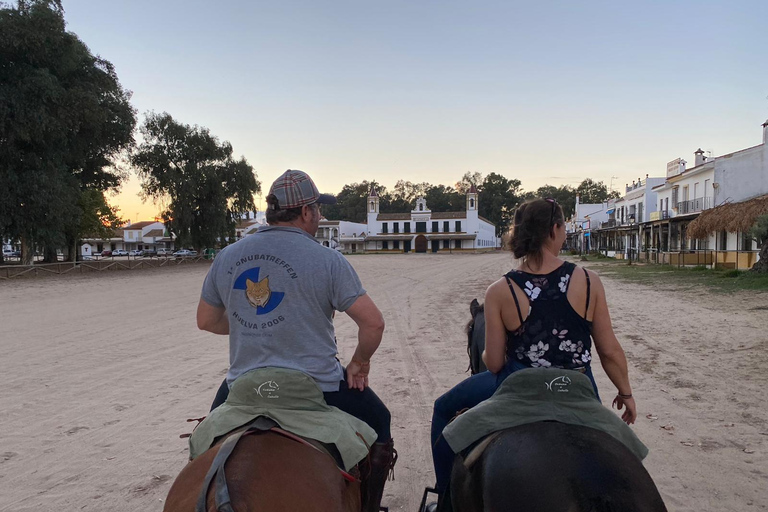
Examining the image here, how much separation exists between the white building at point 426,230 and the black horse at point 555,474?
3243 inches

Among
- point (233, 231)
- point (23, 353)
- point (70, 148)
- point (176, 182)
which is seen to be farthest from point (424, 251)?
point (23, 353)

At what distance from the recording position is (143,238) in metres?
102

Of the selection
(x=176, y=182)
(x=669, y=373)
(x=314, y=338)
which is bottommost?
(x=669, y=373)

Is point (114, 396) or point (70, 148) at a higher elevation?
point (70, 148)

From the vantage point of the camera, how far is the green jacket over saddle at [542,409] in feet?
6.51

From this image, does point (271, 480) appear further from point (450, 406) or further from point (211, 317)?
point (450, 406)

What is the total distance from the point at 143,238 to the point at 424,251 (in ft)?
188

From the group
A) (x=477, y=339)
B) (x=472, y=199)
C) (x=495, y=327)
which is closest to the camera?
(x=495, y=327)

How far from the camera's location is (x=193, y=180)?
40.9m

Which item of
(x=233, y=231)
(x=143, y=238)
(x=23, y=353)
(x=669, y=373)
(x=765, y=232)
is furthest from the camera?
(x=143, y=238)

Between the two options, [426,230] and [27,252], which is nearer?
[27,252]

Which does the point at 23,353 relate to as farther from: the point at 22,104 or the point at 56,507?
the point at 22,104

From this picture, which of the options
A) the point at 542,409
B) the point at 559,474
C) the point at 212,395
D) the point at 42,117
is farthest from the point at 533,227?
the point at 42,117

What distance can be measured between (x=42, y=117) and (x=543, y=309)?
2983 cm
